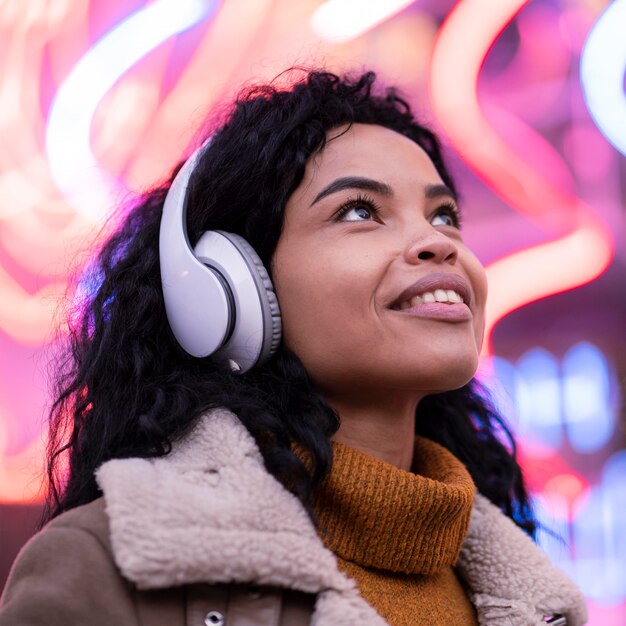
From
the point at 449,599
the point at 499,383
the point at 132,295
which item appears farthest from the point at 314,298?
the point at 499,383

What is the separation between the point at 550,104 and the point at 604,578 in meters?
1.68

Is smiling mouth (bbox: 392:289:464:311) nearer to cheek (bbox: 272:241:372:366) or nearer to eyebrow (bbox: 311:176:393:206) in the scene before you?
cheek (bbox: 272:241:372:366)

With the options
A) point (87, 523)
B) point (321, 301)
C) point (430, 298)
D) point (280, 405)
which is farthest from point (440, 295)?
point (87, 523)

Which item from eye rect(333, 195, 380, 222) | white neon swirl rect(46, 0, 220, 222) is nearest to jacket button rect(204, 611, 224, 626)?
eye rect(333, 195, 380, 222)

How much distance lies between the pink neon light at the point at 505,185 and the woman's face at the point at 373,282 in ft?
4.48

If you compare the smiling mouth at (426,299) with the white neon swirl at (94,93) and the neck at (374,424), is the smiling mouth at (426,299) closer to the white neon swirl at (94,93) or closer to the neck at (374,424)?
the neck at (374,424)

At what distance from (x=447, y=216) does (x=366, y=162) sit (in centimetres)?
21

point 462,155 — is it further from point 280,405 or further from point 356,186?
point 280,405

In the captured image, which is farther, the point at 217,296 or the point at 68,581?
the point at 217,296

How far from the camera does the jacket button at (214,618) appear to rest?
0.99 metres

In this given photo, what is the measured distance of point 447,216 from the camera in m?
1.50

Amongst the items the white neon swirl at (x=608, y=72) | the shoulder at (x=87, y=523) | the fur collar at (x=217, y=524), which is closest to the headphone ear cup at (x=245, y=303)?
the fur collar at (x=217, y=524)

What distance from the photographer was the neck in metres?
1.32

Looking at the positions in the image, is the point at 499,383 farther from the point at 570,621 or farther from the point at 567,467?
the point at 570,621
